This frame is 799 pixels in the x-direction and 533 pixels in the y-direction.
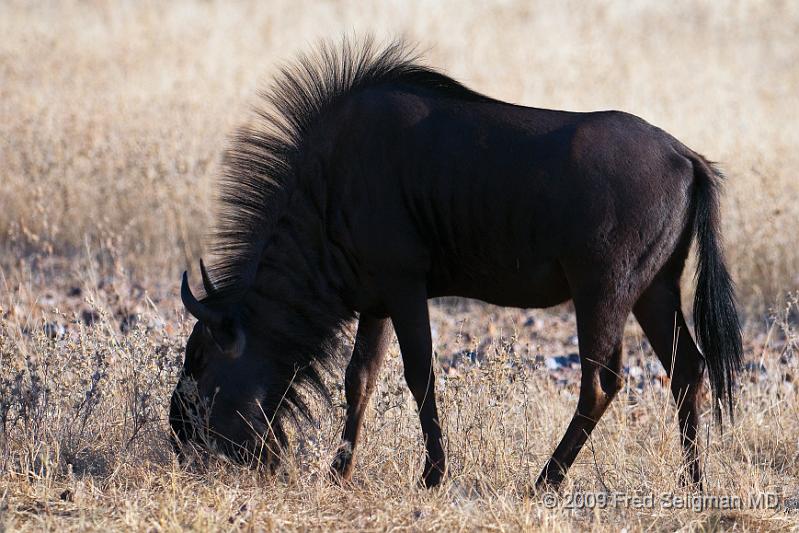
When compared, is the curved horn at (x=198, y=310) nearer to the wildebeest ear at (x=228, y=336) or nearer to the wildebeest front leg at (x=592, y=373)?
the wildebeest ear at (x=228, y=336)

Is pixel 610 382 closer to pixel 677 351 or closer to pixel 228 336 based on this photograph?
pixel 677 351

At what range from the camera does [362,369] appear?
5078 mm

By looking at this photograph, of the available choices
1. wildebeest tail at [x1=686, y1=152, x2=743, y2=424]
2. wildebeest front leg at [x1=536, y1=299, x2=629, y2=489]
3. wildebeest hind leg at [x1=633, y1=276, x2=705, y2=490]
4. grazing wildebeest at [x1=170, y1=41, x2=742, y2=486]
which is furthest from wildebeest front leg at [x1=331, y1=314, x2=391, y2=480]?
wildebeest tail at [x1=686, y1=152, x2=743, y2=424]

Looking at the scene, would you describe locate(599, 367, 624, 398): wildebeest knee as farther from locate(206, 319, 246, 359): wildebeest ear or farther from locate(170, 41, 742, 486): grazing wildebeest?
locate(206, 319, 246, 359): wildebeest ear

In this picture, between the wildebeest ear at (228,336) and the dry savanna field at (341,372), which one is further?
the wildebeest ear at (228,336)

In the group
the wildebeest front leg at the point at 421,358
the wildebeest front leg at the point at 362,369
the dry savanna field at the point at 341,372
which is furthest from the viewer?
the wildebeest front leg at the point at 362,369

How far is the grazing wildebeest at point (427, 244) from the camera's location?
14.5ft

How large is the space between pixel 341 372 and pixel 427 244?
935mm

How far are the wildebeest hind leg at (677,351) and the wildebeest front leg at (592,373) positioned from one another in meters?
0.34

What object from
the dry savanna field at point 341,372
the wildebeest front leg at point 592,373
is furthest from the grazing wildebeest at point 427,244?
the dry savanna field at point 341,372

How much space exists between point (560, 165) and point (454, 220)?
541mm

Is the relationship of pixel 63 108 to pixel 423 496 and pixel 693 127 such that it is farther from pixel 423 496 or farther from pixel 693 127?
pixel 423 496

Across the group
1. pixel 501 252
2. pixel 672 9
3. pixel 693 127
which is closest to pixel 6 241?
pixel 501 252

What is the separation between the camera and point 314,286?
4.82 metres
